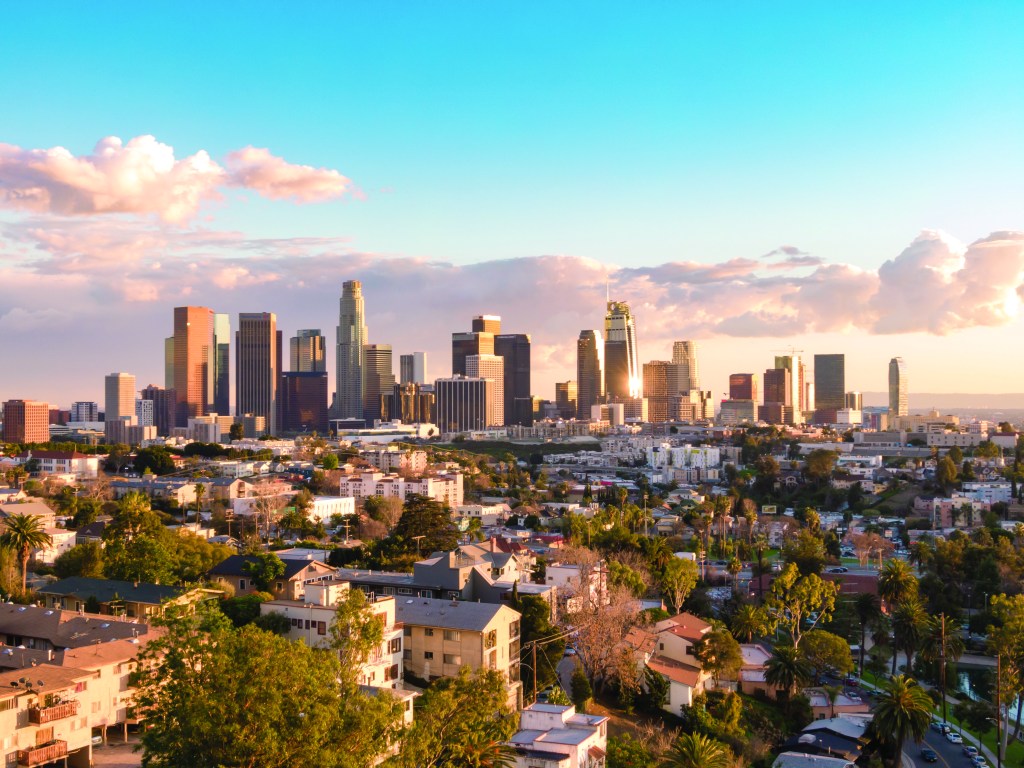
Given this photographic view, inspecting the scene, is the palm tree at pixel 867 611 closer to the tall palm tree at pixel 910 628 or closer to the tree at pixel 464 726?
the tall palm tree at pixel 910 628

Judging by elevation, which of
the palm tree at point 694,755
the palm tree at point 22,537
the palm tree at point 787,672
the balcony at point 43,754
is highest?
the palm tree at point 22,537

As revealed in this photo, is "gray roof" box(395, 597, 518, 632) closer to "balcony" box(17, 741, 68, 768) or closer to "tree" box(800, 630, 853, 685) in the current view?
"balcony" box(17, 741, 68, 768)

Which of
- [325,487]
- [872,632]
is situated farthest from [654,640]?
[325,487]

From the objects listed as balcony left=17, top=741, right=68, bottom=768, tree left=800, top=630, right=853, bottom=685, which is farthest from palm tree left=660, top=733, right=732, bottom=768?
balcony left=17, top=741, right=68, bottom=768

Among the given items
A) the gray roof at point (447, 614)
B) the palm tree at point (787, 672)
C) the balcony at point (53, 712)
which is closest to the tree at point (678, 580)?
the palm tree at point (787, 672)

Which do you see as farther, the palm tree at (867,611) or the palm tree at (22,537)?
the palm tree at (867,611)

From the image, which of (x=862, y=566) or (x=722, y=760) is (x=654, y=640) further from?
(x=862, y=566)

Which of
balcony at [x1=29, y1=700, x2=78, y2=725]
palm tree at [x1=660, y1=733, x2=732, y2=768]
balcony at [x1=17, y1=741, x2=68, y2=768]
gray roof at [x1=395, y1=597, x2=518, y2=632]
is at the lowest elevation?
palm tree at [x1=660, y1=733, x2=732, y2=768]
